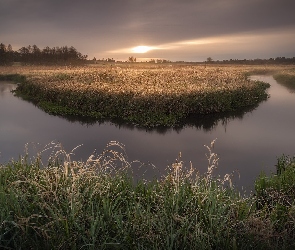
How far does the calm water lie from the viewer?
12094 mm

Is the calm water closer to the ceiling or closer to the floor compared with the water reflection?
closer to the floor

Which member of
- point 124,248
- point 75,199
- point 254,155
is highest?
point 75,199

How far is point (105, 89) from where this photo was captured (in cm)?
2344

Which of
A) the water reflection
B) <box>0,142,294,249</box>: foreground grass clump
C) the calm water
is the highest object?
<box>0,142,294,249</box>: foreground grass clump

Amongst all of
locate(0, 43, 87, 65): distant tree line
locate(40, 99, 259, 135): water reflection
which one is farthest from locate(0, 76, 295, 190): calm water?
locate(0, 43, 87, 65): distant tree line

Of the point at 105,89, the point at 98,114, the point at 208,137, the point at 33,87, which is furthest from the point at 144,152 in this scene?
the point at 33,87

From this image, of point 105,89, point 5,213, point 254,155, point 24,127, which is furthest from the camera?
point 105,89

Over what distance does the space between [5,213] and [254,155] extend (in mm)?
9554

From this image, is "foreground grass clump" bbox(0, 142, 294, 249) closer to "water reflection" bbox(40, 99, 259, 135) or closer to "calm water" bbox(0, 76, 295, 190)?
"calm water" bbox(0, 76, 295, 190)

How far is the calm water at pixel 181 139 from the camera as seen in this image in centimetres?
1209

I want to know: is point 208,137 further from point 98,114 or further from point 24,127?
point 24,127

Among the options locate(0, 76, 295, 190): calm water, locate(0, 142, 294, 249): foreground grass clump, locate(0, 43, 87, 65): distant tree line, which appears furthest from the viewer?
locate(0, 43, 87, 65): distant tree line

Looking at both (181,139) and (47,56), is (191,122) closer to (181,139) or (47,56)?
(181,139)

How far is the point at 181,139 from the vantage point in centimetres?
1504
